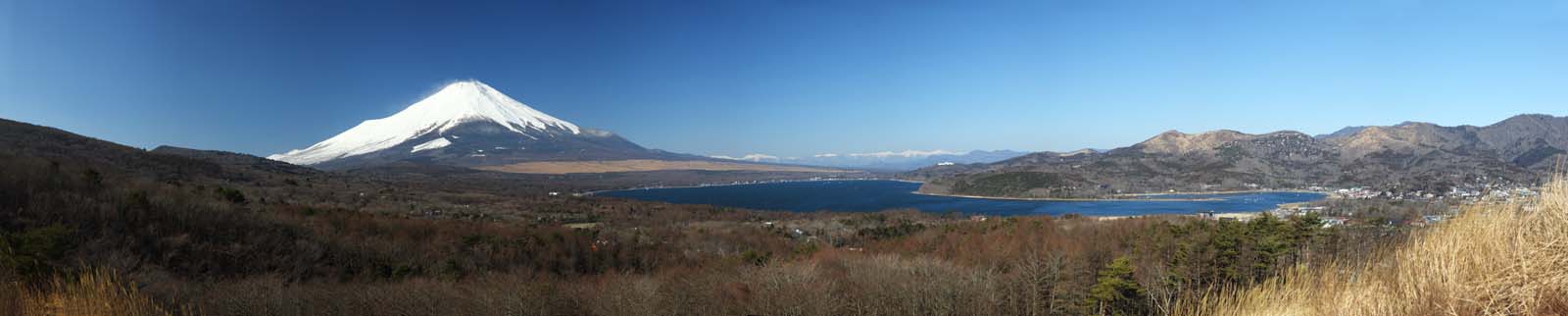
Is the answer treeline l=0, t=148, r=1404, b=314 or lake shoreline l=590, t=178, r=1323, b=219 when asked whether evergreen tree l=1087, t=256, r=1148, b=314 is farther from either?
lake shoreline l=590, t=178, r=1323, b=219

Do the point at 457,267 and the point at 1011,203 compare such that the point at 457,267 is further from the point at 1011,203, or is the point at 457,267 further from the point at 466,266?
the point at 1011,203

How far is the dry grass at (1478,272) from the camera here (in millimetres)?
2994

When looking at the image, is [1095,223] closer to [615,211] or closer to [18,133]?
[615,211]

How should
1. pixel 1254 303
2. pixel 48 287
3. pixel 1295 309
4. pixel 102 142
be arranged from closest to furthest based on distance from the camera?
pixel 1295 309
pixel 1254 303
pixel 48 287
pixel 102 142

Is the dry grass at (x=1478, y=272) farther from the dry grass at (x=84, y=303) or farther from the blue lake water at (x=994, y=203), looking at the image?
the blue lake water at (x=994, y=203)

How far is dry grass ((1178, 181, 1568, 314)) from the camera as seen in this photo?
2.99 metres

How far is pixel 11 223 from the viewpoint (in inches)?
498

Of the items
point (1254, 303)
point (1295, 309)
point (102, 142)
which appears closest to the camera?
point (1295, 309)

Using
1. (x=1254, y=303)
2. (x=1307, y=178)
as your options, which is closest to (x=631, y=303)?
(x=1254, y=303)

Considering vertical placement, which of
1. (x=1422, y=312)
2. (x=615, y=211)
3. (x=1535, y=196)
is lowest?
(x=615, y=211)

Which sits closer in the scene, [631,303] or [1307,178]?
[631,303]

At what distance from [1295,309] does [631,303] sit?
1483 centimetres

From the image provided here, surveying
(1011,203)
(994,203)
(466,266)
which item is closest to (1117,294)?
(466,266)

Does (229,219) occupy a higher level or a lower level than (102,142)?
lower
